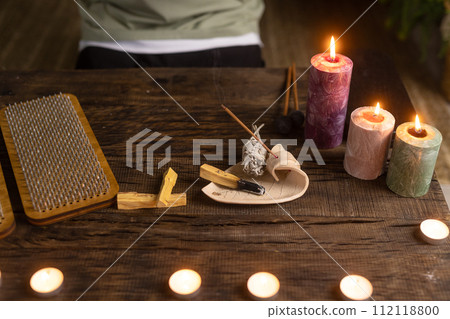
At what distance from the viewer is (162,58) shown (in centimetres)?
151

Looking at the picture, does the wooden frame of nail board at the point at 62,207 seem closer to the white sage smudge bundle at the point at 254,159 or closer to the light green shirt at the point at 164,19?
the white sage smudge bundle at the point at 254,159

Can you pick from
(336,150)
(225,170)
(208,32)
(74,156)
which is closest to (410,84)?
(208,32)

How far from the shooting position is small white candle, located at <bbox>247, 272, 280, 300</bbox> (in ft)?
2.38

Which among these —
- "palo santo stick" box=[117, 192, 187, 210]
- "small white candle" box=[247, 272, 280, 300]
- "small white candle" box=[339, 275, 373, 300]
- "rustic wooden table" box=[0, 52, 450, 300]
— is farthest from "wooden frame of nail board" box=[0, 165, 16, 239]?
"small white candle" box=[339, 275, 373, 300]

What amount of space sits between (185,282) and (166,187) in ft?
0.69

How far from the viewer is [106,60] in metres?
1.51

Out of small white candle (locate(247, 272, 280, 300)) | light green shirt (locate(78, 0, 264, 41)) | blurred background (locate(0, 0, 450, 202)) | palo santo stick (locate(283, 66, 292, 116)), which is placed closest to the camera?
small white candle (locate(247, 272, 280, 300))

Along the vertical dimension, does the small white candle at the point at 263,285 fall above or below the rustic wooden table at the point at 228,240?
above

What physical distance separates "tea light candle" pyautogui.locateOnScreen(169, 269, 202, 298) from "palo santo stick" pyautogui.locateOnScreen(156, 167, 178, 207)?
153 millimetres

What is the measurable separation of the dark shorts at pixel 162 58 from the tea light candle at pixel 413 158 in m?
0.76

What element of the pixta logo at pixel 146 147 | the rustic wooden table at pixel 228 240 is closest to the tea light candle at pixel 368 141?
the rustic wooden table at pixel 228 240

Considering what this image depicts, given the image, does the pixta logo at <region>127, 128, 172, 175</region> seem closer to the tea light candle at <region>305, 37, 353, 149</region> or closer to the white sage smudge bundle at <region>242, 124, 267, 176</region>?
the white sage smudge bundle at <region>242, 124, 267, 176</region>

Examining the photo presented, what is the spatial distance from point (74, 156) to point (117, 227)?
0.18 metres

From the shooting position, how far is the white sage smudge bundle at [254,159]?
36.0 inches
